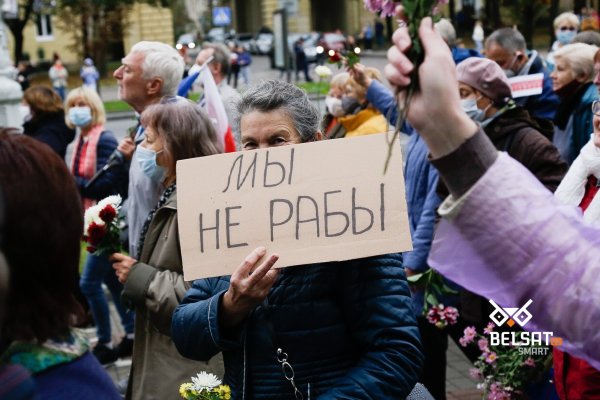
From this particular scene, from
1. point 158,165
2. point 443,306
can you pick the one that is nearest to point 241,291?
point 158,165

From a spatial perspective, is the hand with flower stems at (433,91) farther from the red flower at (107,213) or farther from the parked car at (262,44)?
the parked car at (262,44)

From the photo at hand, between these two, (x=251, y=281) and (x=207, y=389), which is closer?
(x=251, y=281)

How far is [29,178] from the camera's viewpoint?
1.78 meters

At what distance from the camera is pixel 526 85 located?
5.77 metres

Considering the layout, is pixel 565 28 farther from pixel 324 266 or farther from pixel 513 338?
pixel 324 266

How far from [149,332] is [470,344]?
172 cm

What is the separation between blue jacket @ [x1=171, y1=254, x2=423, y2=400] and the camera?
8.00 feet

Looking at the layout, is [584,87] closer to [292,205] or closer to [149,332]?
[149,332]

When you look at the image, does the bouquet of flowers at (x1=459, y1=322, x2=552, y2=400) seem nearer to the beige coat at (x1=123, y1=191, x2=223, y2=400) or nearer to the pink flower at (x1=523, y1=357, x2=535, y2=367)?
the pink flower at (x1=523, y1=357, x2=535, y2=367)

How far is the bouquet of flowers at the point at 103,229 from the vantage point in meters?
3.85

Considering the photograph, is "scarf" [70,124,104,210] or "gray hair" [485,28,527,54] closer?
"gray hair" [485,28,527,54]

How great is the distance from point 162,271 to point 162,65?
2008mm

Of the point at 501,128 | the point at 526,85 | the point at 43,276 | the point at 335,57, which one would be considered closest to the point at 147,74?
the point at 335,57

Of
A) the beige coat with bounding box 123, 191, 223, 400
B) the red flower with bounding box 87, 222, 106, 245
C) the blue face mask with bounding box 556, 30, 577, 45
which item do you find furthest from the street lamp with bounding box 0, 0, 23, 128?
the blue face mask with bounding box 556, 30, 577, 45
